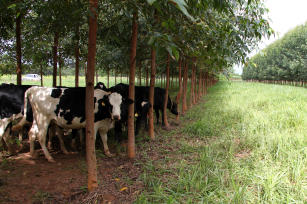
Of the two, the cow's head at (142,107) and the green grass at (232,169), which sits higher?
the cow's head at (142,107)

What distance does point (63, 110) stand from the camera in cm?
438

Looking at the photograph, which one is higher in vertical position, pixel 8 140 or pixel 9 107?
pixel 9 107

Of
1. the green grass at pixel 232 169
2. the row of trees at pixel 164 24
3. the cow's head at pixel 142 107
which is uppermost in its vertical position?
the row of trees at pixel 164 24

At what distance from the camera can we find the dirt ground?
2.82 metres

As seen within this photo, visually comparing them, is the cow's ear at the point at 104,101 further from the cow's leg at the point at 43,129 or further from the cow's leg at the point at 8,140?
the cow's leg at the point at 8,140

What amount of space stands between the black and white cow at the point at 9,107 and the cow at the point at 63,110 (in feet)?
0.65

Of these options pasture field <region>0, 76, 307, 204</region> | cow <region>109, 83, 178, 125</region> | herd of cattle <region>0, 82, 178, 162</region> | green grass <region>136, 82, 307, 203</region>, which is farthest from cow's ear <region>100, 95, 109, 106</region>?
cow <region>109, 83, 178, 125</region>

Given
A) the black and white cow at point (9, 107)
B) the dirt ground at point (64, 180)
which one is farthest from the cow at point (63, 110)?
the dirt ground at point (64, 180)

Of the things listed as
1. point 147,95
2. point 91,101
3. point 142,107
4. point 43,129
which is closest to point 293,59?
point 147,95

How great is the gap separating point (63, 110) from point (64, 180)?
160cm

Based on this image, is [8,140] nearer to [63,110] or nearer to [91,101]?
[63,110]

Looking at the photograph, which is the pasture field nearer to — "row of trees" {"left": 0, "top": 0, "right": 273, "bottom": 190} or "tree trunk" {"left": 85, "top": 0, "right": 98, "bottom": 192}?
"tree trunk" {"left": 85, "top": 0, "right": 98, "bottom": 192}

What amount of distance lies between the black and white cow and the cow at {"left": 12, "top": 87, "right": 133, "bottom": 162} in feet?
0.65

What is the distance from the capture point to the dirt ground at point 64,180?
111 inches
